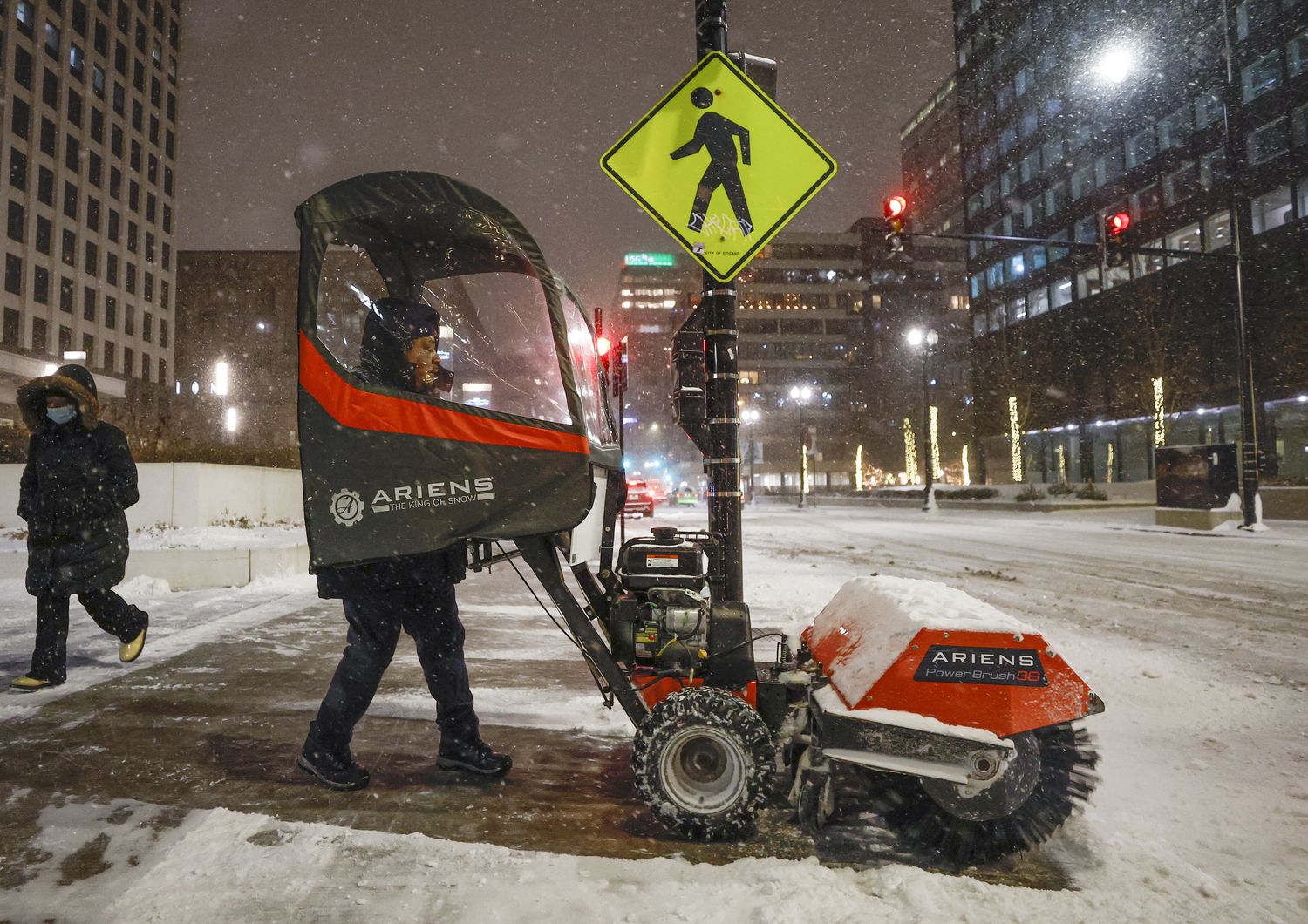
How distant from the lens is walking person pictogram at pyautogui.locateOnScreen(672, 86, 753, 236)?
4.02 meters

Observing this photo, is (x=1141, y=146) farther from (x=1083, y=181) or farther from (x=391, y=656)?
(x=391, y=656)

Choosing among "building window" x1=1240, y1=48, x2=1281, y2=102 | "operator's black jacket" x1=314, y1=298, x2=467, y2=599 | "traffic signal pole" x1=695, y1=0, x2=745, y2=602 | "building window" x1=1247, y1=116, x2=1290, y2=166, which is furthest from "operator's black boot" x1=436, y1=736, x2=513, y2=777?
"building window" x1=1240, y1=48, x2=1281, y2=102

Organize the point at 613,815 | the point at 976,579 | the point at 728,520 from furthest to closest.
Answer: the point at 976,579, the point at 728,520, the point at 613,815

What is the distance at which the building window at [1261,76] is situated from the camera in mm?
30734

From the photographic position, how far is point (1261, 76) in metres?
31.6

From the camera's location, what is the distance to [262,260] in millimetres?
75750

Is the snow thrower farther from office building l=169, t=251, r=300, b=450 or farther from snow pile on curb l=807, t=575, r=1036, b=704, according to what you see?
office building l=169, t=251, r=300, b=450

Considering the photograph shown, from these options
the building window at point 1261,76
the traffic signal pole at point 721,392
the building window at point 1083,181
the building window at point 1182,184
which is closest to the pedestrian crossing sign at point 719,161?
the traffic signal pole at point 721,392

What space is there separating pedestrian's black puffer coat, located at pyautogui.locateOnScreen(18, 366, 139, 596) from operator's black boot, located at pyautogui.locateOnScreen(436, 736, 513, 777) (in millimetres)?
2751

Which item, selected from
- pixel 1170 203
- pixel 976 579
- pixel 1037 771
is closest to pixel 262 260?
pixel 1170 203

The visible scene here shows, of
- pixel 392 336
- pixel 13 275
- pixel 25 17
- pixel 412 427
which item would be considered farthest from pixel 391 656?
pixel 25 17

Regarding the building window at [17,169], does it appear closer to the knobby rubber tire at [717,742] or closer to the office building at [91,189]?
the office building at [91,189]

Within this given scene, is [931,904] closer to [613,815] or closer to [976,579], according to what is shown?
[613,815]

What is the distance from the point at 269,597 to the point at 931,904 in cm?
781
